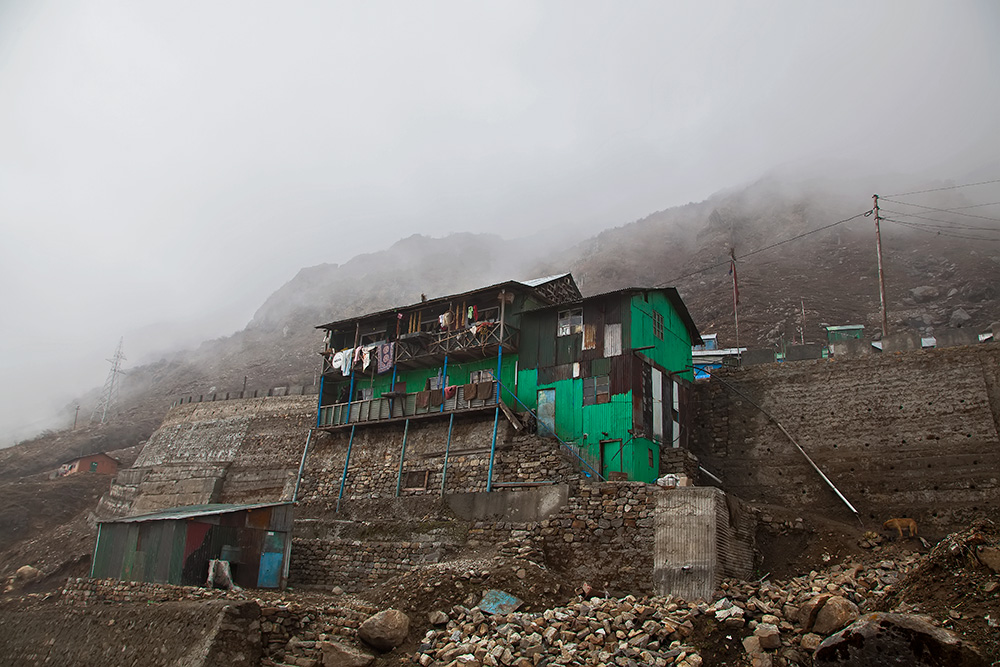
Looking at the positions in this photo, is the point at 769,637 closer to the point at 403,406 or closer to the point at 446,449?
the point at 446,449

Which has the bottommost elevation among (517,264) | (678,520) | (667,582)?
(667,582)

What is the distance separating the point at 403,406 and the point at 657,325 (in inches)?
437

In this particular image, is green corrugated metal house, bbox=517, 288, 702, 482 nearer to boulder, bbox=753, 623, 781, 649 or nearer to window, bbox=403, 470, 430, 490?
window, bbox=403, 470, 430, 490

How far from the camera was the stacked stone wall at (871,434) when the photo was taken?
69.9 ft

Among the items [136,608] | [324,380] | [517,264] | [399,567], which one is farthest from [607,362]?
[517,264]

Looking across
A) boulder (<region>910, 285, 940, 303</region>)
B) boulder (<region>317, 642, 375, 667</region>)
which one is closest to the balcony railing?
boulder (<region>317, 642, 375, 667</region>)

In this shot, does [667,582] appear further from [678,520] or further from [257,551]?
[257,551]

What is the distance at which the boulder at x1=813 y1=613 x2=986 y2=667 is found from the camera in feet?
27.8

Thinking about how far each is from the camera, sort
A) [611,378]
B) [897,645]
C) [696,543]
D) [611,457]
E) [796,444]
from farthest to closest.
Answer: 1. [611,378]
2. [796,444]
3. [611,457]
4. [696,543]
5. [897,645]

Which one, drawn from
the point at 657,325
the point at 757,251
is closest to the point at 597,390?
the point at 657,325

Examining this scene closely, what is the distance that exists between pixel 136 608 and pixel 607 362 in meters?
16.5

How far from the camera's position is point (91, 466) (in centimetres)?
4934

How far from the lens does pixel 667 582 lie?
57.8 feet

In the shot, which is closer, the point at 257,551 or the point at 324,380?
the point at 257,551
